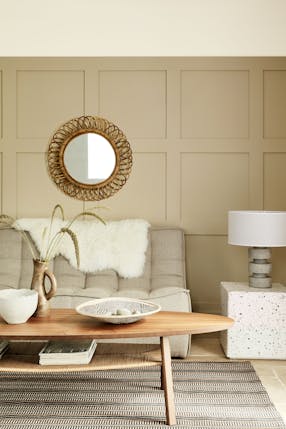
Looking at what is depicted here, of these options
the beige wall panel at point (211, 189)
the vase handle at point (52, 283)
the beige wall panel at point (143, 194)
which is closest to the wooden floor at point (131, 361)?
the vase handle at point (52, 283)

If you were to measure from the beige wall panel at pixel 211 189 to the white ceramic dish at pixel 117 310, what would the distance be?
1.61 m

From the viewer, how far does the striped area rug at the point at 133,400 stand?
7.59 ft

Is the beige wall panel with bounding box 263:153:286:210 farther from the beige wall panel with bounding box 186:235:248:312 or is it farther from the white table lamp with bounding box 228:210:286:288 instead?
the white table lamp with bounding box 228:210:286:288

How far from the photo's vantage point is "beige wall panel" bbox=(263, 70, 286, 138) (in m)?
4.10

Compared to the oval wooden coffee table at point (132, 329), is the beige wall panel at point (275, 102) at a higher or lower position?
A: higher

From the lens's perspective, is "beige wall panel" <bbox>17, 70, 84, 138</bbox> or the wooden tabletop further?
"beige wall panel" <bbox>17, 70, 84, 138</bbox>

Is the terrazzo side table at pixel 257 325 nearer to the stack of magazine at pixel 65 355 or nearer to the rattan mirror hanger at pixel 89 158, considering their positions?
the stack of magazine at pixel 65 355

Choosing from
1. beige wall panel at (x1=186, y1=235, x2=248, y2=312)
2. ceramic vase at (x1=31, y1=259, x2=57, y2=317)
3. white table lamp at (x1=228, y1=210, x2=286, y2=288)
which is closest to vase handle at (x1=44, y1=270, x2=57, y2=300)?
ceramic vase at (x1=31, y1=259, x2=57, y2=317)

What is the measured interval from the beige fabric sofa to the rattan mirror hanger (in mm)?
545

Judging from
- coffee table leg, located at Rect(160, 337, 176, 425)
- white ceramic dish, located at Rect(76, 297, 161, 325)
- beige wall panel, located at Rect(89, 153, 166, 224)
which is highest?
beige wall panel, located at Rect(89, 153, 166, 224)

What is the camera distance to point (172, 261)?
12.8 ft
